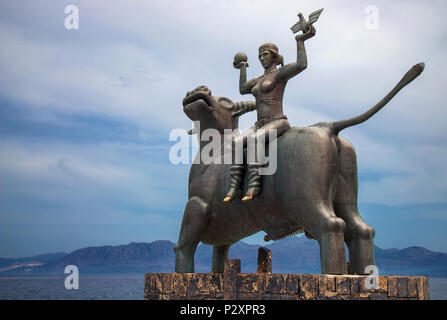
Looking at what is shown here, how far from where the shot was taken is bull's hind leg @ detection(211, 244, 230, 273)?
9.07 metres

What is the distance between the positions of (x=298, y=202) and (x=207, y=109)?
2452 millimetres

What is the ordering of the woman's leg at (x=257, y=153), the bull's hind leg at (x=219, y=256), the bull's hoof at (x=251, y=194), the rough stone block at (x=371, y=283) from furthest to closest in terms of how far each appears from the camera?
the bull's hind leg at (x=219, y=256), the woman's leg at (x=257, y=153), the bull's hoof at (x=251, y=194), the rough stone block at (x=371, y=283)

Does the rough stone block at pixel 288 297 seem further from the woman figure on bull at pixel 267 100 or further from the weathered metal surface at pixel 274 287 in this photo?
the woman figure on bull at pixel 267 100

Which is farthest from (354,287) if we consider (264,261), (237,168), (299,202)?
(264,261)

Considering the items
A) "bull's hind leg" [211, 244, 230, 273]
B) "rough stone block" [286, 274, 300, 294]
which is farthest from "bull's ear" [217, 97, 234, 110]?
"rough stone block" [286, 274, 300, 294]

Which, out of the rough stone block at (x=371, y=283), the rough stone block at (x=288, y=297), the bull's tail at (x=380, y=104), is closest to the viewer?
the rough stone block at (x=371, y=283)

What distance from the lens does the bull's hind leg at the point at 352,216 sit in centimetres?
714

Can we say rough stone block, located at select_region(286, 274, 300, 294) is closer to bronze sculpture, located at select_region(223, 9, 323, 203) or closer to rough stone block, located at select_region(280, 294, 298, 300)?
rough stone block, located at select_region(280, 294, 298, 300)

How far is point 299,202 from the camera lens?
6879mm

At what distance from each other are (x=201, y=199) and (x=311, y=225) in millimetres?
2060

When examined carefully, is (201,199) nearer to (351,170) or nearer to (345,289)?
(351,170)

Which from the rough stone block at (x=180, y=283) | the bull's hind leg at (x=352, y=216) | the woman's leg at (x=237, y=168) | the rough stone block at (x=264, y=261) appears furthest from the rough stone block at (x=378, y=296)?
the rough stone block at (x=264, y=261)

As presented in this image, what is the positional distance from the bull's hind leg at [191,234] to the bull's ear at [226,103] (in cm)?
169
